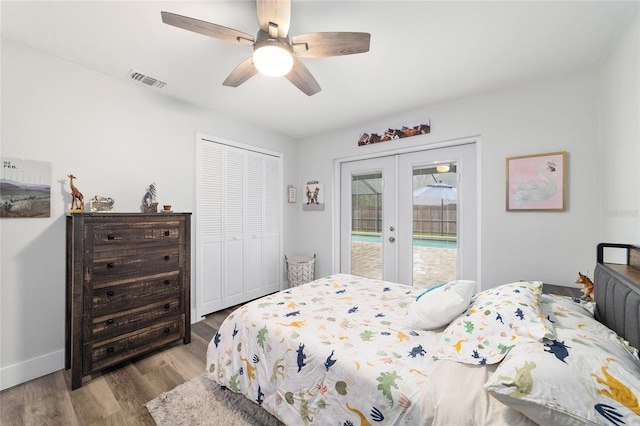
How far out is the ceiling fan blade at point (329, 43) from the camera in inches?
57.4

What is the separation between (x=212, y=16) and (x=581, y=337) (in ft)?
8.27

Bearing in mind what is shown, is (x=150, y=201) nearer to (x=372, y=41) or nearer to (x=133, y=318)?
(x=133, y=318)

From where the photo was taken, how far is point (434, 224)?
3.12 meters

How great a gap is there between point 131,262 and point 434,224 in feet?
10.4

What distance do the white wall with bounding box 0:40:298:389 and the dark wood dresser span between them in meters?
0.16

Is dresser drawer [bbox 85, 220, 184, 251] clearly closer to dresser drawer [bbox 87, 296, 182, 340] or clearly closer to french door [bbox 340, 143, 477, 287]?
dresser drawer [bbox 87, 296, 182, 340]

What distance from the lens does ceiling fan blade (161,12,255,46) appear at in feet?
4.39

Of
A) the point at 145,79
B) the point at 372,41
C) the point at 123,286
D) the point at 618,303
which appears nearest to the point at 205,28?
the point at 372,41

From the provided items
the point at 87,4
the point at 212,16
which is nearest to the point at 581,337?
the point at 212,16

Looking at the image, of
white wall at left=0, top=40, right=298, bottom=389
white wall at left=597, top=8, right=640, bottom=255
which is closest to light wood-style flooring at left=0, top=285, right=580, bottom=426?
white wall at left=0, top=40, right=298, bottom=389

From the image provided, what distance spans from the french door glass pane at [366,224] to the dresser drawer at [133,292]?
7.77 ft

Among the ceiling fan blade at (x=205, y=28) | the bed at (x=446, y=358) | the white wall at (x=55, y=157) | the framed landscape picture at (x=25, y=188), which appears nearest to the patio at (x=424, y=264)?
the bed at (x=446, y=358)

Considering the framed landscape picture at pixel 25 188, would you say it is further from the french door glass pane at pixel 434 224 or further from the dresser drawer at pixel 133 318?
the french door glass pane at pixel 434 224

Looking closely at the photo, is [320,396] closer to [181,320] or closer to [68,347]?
[181,320]
